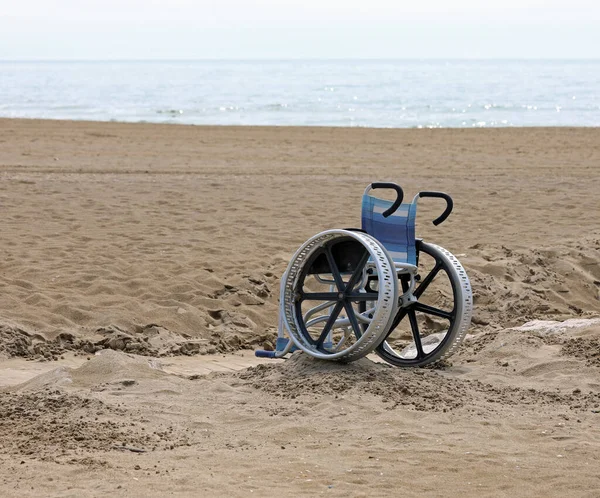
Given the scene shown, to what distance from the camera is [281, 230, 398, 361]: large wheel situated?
5.96 m

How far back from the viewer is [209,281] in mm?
9164

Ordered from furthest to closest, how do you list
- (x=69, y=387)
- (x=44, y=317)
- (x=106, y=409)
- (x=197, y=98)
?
1. (x=197, y=98)
2. (x=44, y=317)
3. (x=69, y=387)
4. (x=106, y=409)

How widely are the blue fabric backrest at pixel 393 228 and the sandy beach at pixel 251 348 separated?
0.82 meters

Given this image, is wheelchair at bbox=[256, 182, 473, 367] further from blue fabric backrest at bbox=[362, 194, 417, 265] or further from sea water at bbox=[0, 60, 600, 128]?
sea water at bbox=[0, 60, 600, 128]

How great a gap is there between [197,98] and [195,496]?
166 ft

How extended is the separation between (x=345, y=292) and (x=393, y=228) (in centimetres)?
59

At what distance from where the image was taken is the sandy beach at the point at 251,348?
14.9 ft

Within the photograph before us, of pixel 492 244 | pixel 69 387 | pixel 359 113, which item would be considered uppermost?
pixel 359 113

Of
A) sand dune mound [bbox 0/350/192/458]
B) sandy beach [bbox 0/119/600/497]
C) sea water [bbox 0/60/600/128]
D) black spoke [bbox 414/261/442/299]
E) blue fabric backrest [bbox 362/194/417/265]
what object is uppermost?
sea water [bbox 0/60/600/128]

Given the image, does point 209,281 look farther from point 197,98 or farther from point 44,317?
point 197,98

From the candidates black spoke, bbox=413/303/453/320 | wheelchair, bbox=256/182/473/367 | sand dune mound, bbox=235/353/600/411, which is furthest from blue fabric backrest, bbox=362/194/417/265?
sand dune mound, bbox=235/353/600/411

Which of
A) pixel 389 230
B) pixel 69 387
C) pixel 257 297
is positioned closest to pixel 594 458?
pixel 389 230

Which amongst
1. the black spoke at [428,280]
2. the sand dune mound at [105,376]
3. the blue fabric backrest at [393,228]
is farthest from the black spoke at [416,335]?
the sand dune mound at [105,376]

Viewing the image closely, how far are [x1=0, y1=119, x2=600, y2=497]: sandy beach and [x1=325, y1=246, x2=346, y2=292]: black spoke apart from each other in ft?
1.81
